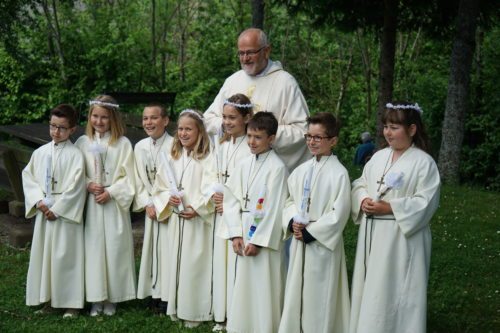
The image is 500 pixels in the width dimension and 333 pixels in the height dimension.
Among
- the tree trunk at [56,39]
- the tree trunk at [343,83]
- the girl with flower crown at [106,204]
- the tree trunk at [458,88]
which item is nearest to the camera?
the girl with flower crown at [106,204]

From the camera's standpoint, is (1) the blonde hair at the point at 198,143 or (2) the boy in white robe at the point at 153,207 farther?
(2) the boy in white robe at the point at 153,207

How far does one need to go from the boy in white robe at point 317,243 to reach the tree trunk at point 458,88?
8032 mm

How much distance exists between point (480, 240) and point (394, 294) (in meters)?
4.42

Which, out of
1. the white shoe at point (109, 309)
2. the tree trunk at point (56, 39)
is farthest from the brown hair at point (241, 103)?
the tree trunk at point (56, 39)

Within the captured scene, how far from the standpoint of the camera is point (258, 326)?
618 cm

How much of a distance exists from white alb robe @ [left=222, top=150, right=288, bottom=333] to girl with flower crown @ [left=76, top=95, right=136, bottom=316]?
124 centimetres

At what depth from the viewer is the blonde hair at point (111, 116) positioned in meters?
6.94

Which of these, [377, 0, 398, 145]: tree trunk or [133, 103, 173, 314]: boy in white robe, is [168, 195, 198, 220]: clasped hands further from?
[377, 0, 398, 145]: tree trunk

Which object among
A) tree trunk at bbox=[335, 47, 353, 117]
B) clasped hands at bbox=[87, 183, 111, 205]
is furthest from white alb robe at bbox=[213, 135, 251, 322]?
tree trunk at bbox=[335, 47, 353, 117]

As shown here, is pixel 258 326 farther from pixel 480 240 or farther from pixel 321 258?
pixel 480 240

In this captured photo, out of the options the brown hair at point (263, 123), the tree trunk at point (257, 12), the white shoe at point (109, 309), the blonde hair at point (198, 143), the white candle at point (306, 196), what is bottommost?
the white shoe at point (109, 309)

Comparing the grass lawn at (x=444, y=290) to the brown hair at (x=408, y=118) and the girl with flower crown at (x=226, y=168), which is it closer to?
the girl with flower crown at (x=226, y=168)

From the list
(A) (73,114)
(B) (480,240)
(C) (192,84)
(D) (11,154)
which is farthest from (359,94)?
(A) (73,114)

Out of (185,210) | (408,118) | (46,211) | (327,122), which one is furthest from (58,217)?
(408,118)
